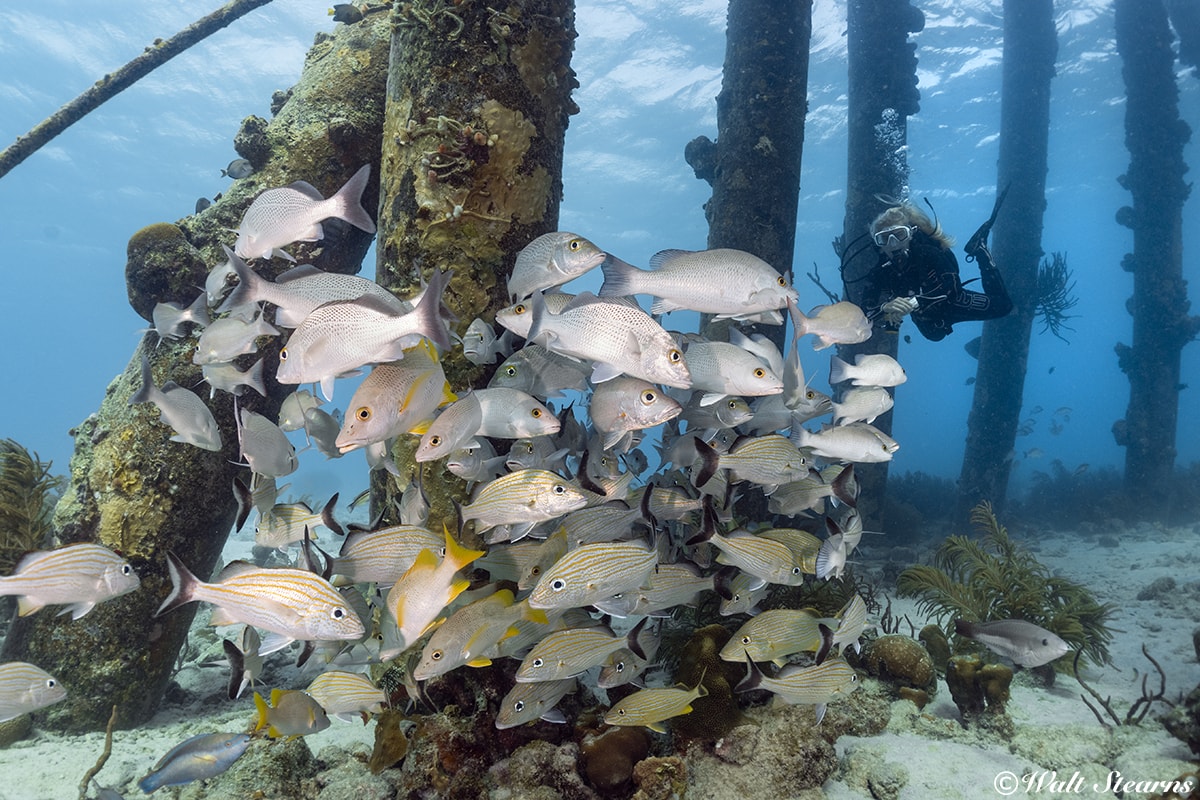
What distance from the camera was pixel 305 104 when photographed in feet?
19.1

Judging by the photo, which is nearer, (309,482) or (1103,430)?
(309,482)

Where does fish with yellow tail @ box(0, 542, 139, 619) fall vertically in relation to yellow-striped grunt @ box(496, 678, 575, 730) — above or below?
above

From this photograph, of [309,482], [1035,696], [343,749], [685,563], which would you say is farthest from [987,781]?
[309,482]

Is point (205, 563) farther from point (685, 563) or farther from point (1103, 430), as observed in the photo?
point (1103, 430)

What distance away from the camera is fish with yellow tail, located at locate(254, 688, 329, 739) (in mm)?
3035

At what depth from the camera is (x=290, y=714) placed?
3.06 metres

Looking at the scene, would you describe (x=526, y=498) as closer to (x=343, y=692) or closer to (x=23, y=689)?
(x=343, y=692)

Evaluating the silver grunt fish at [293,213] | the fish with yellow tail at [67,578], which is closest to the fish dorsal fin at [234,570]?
the fish with yellow tail at [67,578]

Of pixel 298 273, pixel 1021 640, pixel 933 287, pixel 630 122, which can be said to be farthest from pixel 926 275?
pixel 630 122

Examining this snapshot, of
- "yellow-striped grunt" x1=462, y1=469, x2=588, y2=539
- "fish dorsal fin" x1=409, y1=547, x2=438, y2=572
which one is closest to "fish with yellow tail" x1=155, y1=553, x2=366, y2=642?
"fish dorsal fin" x1=409, y1=547, x2=438, y2=572

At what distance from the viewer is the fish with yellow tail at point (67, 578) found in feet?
9.53

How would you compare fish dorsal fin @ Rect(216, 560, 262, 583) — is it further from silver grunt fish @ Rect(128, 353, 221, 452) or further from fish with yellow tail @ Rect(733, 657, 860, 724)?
fish with yellow tail @ Rect(733, 657, 860, 724)

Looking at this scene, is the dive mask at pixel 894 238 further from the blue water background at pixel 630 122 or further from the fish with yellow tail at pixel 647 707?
the blue water background at pixel 630 122

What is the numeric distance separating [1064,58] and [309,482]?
153ft
